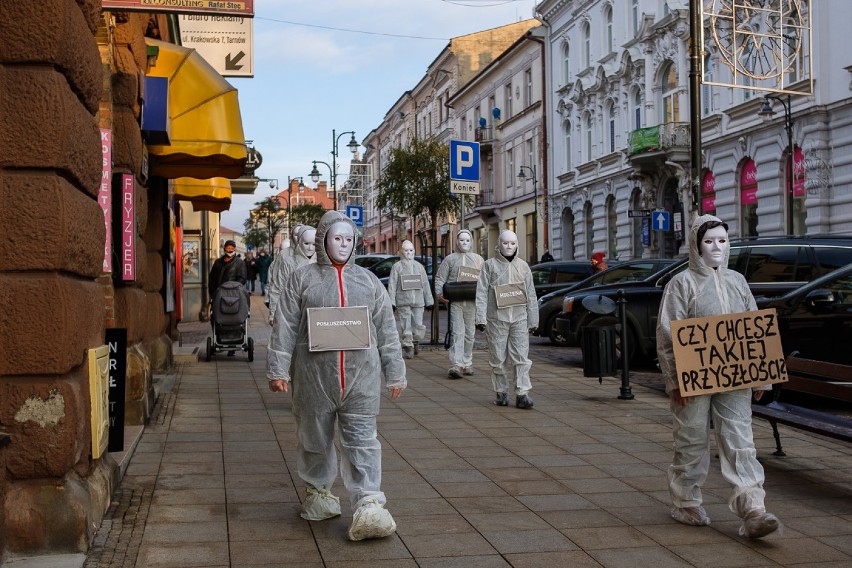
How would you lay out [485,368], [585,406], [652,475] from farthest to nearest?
[485,368]
[585,406]
[652,475]

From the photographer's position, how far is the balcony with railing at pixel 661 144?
1391 inches

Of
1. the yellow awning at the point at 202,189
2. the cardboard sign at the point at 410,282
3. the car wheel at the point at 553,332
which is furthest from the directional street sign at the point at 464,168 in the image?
the yellow awning at the point at 202,189

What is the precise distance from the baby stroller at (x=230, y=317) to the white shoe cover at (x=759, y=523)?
10.9 meters

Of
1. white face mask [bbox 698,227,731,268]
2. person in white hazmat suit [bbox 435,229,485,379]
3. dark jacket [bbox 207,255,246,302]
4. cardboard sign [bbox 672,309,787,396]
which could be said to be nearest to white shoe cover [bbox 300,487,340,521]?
cardboard sign [bbox 672,309,787,396]

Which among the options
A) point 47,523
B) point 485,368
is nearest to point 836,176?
point 485,368

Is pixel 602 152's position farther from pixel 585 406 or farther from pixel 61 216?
pixel 61 216

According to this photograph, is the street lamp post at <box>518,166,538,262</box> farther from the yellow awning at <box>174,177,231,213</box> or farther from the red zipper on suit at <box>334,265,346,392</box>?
the red zipper on suit at <box>334,265,346,392</box>

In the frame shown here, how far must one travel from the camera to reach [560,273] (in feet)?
74.8

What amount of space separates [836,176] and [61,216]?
25.5 meters

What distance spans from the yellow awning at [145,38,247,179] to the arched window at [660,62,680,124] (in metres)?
26.9

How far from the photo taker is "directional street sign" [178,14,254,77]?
16.0m

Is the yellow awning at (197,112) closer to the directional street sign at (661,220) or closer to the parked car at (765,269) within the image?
the parked car at (765,269)

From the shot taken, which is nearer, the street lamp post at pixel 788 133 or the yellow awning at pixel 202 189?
the yellow awning at pixel 202 189

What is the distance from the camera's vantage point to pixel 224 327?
15.7 m
